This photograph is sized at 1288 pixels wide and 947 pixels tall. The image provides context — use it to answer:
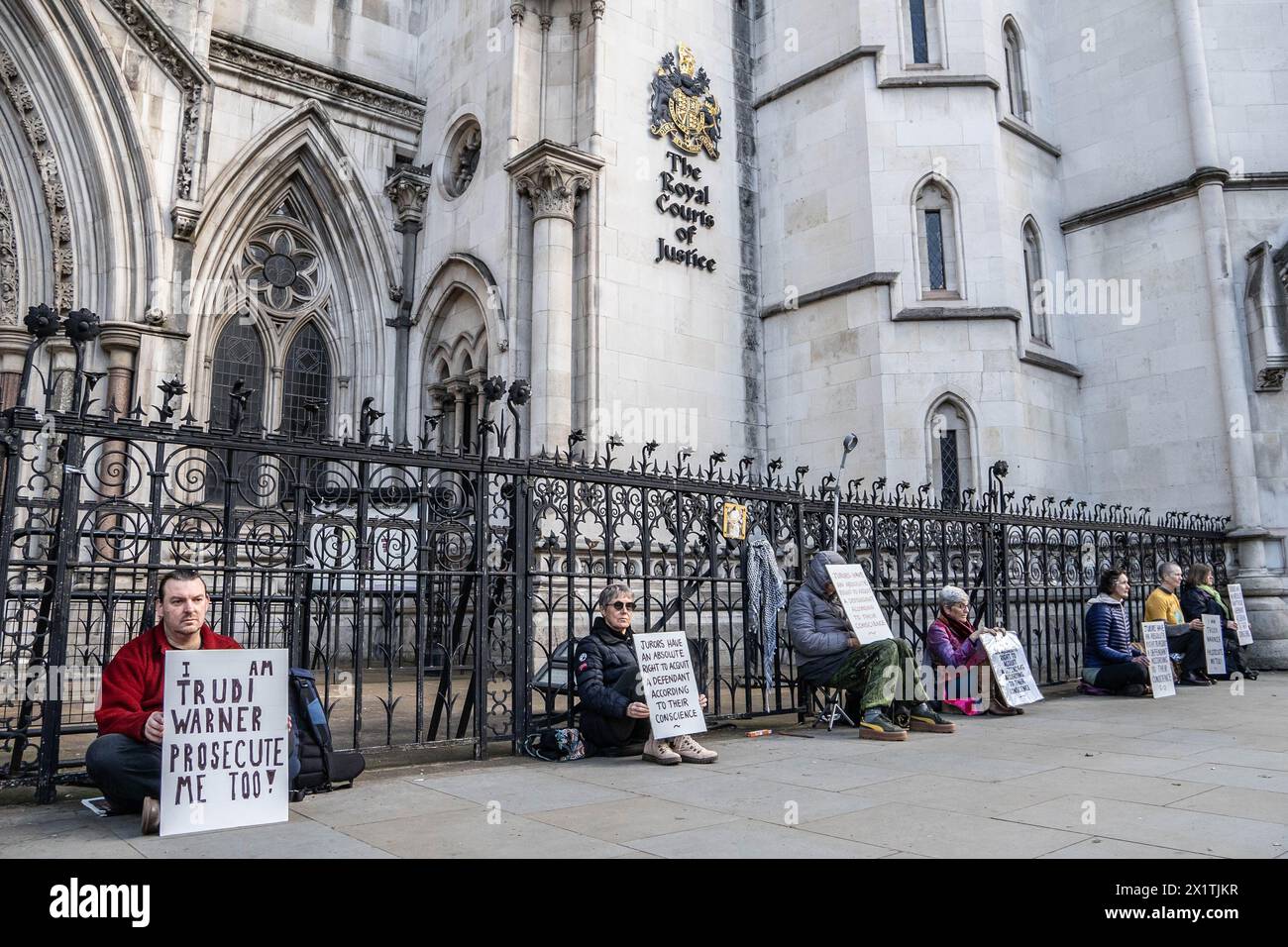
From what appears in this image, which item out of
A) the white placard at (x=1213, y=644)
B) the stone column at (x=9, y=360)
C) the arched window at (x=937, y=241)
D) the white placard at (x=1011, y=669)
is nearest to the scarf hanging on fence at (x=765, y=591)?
the white placard at (x=1011, y=669)

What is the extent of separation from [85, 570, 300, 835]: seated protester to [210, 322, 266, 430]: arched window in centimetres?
1265

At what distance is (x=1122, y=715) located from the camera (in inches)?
359

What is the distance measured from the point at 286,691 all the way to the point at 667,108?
1389 centimetres

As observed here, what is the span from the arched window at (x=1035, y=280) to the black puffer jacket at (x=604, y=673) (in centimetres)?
1312

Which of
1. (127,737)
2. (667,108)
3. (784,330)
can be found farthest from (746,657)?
(667,108)

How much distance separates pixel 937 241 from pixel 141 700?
15164 millimetres

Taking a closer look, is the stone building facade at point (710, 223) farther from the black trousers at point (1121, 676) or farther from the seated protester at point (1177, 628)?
the black trousers at point (1121, 676)

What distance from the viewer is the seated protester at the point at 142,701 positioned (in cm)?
495

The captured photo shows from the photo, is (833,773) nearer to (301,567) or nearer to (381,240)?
(301,567)

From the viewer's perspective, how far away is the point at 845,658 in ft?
27.4

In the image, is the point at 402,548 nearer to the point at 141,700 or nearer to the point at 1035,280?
the point at 141,700

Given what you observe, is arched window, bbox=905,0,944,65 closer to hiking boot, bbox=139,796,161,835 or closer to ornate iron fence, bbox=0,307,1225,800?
ornate iron fence, bbox=0,307,1225,800

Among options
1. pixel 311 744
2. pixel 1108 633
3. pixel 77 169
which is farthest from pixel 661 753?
pixel 77 169

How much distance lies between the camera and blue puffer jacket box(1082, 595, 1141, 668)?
35.2 ft
